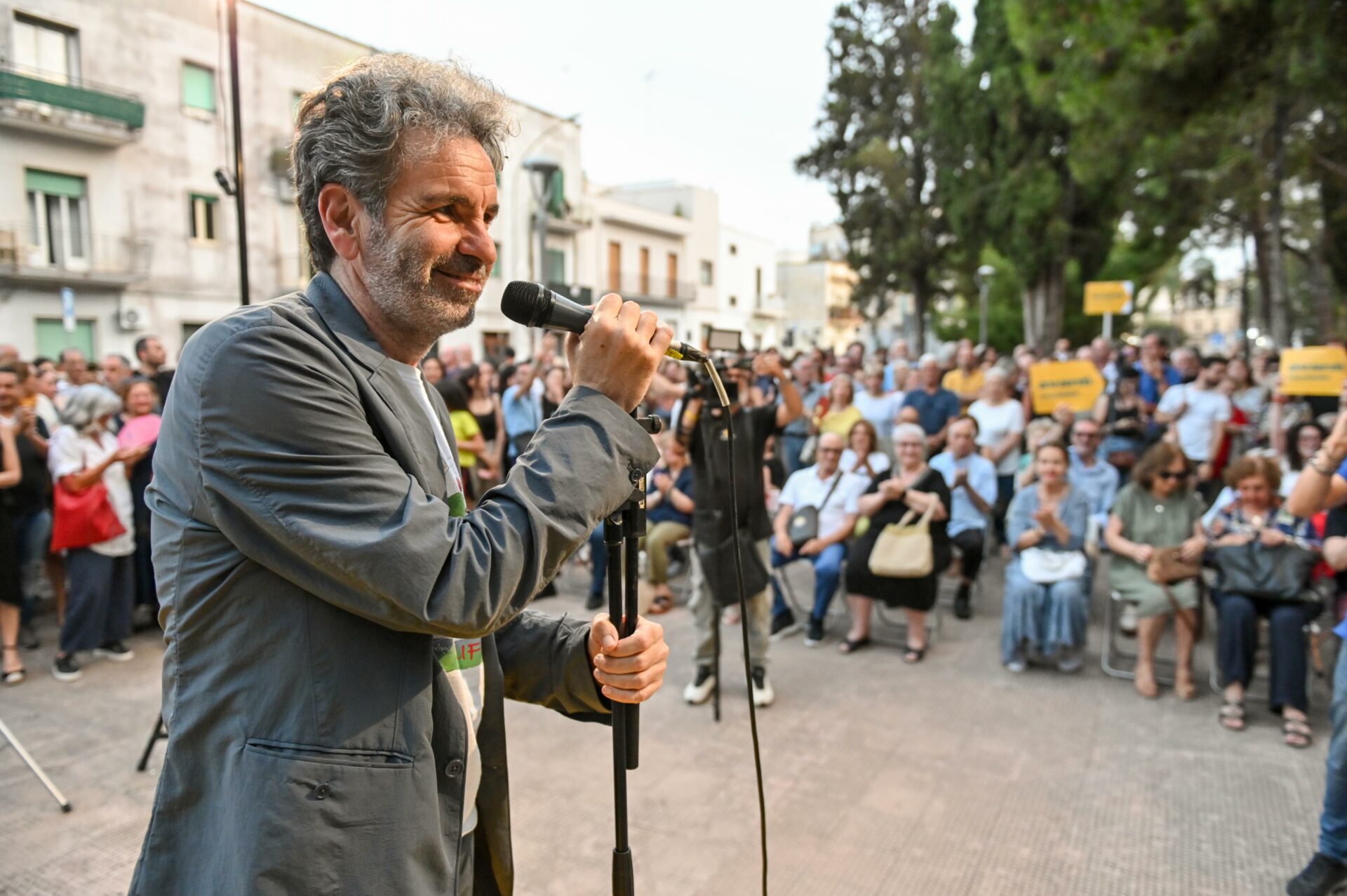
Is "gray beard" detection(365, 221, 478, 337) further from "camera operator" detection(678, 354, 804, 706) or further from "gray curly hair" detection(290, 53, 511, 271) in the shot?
"camera operator" detection(678, 354, 804, 706)

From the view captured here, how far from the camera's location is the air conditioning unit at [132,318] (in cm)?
1834

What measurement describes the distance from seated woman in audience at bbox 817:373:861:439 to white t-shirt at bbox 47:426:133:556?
519 centimetres

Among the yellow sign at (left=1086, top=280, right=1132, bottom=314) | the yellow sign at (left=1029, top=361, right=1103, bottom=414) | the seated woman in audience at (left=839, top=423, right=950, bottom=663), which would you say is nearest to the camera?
the seated woman in audience at (left=839, top=423, right=950, bottom=663)

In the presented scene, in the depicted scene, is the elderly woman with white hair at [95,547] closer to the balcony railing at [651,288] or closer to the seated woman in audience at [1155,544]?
the seated woman in audience at [1155,544]

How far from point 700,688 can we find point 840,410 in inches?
148

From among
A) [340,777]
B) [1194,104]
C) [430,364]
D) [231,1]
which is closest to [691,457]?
[231,1]

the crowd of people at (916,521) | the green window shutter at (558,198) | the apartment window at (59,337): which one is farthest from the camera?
the green window shutter at (558,198)

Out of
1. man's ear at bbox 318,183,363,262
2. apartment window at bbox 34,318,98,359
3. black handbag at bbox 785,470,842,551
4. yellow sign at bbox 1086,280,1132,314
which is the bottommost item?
black handbag at bbox 785,470,842,551

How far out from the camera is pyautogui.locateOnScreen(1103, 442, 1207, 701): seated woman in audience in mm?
4961

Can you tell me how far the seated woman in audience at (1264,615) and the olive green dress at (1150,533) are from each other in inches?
9.0

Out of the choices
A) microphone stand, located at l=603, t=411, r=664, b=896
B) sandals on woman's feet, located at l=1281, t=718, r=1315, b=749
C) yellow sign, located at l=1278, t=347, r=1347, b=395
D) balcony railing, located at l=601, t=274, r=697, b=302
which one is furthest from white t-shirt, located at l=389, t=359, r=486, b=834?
balcony railing, located at l=601, t=274, r=697, b=302

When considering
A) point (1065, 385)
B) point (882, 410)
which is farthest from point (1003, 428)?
point (882, 410)

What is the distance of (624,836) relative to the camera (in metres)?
1.47

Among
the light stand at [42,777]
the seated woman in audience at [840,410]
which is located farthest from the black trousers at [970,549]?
the light stand at [42,777]
